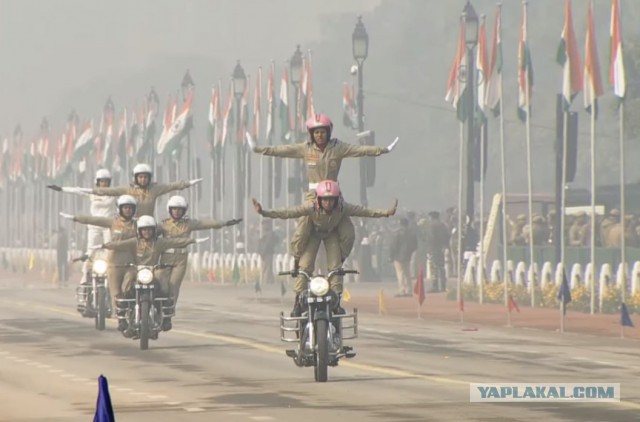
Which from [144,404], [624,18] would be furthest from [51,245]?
[144,404]

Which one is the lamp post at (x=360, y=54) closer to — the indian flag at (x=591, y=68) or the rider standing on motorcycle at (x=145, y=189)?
the indian flag at (x=591, y=68)

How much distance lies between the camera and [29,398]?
1797cm

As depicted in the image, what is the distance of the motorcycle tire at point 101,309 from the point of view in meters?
29.1

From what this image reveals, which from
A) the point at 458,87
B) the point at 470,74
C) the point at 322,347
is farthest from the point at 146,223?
the point at 458,87

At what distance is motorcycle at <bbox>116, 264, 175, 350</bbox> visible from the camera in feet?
80.4

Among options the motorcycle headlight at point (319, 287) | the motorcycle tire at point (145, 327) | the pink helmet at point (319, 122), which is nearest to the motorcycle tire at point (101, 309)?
the motorcycle tire at point (145, 327)

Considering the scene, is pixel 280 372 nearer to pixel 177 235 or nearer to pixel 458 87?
pixel 177 235

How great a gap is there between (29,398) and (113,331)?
11.0 m

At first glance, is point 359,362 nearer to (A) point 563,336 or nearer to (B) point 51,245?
(A) point 563,336

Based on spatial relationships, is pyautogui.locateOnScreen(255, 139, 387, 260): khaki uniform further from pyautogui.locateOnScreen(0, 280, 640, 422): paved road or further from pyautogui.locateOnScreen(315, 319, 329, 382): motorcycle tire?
pyautogui.locateOnScreen(0, 280, 640, 422): paved road

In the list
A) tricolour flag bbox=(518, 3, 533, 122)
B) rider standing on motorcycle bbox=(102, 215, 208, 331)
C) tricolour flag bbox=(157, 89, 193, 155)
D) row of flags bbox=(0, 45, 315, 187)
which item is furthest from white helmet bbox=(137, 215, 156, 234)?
tricolour flag bbox=(157, 89, 193, 155)

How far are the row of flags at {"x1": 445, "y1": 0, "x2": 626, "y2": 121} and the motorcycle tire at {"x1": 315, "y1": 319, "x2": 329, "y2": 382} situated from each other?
1635cm

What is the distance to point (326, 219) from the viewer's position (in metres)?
20.0

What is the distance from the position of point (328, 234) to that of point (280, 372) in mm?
1534
